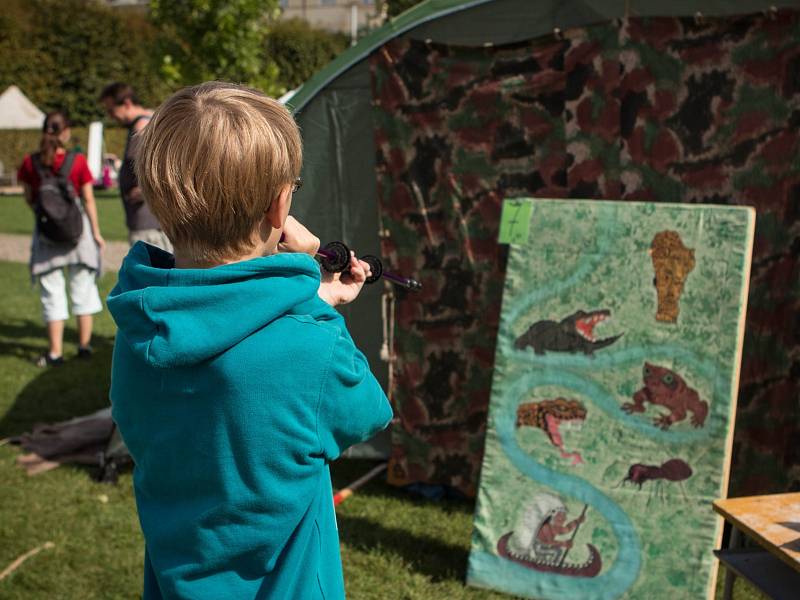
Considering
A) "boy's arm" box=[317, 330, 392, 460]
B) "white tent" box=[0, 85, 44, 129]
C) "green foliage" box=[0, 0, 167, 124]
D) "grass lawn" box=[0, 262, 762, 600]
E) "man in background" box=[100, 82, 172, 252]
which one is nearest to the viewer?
"boy's arm" box=[317, 330, 392, 460]

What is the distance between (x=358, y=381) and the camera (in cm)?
139

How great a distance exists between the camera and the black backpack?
20.8 ft

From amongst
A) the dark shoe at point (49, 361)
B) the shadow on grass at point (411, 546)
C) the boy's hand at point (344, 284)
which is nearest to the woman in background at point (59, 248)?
the dark shoe at point (49, 361)

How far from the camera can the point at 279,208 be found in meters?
1.33

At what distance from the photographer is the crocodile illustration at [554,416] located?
341cm

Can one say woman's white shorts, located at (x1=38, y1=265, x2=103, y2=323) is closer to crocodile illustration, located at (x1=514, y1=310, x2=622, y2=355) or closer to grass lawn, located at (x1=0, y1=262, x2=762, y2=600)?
grass lawn, located at (x1=0, y1=262, x2=762, y2=600)

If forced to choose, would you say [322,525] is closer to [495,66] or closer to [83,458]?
[495,66]

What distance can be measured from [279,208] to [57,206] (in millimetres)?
5592

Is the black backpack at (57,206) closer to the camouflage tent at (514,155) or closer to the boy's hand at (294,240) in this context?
the camouflage tent at (514,155)

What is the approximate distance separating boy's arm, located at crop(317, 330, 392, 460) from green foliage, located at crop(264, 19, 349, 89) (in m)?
34.4

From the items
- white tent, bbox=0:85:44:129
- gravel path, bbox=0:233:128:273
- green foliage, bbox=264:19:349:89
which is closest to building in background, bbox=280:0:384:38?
green foliage, bbox=264:19:349:89

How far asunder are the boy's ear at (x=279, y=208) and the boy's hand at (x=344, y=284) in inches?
12.2

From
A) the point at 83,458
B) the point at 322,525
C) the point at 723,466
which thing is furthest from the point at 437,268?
the point at 322,525

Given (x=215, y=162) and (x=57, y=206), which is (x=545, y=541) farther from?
(x=57, y=206)
